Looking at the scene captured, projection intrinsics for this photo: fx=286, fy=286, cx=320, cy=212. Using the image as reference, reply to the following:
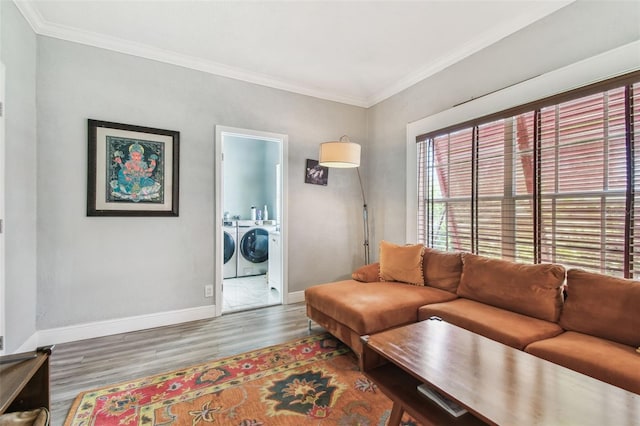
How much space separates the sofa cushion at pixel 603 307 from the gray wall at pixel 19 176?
152 inches

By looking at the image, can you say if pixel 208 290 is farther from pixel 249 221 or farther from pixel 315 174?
pixel 249 221

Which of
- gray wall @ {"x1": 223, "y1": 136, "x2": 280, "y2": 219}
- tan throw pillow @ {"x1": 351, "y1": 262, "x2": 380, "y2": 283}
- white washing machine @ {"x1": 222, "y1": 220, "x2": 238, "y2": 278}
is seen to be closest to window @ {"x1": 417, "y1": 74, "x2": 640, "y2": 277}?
tan throw pillow @ {"x1": 351, "y1": 262, "x2": 380, "y2": 283}

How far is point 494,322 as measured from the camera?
192 cm

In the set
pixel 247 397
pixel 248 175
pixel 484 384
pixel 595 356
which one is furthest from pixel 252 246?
pixel 595 356

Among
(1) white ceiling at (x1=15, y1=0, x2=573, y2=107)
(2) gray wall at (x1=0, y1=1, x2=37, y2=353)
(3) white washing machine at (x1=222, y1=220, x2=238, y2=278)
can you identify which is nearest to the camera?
(2) gray wall at (x1=0, y1=1, x2=37, y2=353)

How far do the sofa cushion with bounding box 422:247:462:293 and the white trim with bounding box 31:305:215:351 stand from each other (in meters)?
2.35

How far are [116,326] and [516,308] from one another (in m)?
3.50

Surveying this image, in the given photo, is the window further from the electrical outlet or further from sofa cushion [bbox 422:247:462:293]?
the electrical outlet

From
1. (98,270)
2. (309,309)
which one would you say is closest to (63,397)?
(98,270)

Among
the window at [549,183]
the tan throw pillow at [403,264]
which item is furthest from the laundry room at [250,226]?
the window at [549,183]

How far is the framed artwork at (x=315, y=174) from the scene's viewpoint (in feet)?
12.5

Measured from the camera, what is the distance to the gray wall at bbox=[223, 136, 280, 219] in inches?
227

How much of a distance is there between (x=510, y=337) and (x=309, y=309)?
1645 mm

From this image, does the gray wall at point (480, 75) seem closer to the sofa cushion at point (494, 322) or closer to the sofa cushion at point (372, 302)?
the sofa cushion at point (372, 302)
